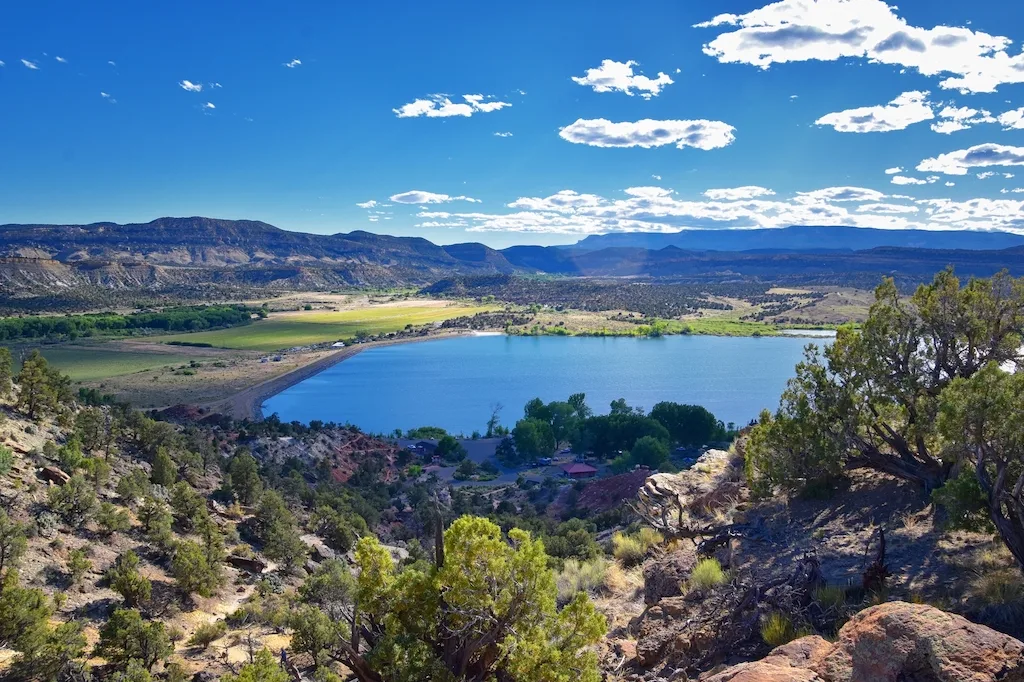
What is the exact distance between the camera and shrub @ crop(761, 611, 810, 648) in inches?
313

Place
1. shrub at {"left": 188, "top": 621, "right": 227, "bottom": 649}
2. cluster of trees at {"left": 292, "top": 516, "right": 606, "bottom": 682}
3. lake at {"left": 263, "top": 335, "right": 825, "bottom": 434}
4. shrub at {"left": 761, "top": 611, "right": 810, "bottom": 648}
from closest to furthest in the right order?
cluster of trees at {"left": 292, "top": 516, "right": 606, "bottom": 682} < shrub at {"left": 761, "top": 611, "right": 810, "bottom": 648} < shrub at {"left": 188, "top": 621, "right": 227, "bottom": 649} < lake at {"left": 263, "top": 335, "right": 825, "bottom": 434}

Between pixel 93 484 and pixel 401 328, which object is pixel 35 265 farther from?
pixel 93 484

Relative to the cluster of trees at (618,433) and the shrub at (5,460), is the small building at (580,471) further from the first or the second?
the shrub at (5,460)

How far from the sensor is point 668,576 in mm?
11383

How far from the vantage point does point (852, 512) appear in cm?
1213

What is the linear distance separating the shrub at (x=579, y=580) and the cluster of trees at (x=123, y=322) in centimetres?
11203

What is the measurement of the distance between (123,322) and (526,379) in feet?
253

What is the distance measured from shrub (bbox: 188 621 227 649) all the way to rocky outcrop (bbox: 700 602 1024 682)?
1071cm

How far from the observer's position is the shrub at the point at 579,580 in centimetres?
1261

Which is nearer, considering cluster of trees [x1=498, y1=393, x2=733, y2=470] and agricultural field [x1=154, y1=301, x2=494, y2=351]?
cluster of trees [x1=498, y1=393, x2=733, y2=470]

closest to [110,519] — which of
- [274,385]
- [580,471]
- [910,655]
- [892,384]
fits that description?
[910,655]

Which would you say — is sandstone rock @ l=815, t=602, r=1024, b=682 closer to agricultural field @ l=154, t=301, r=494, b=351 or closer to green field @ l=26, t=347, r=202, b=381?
green field @ l=26, t=347, r=202, b=381

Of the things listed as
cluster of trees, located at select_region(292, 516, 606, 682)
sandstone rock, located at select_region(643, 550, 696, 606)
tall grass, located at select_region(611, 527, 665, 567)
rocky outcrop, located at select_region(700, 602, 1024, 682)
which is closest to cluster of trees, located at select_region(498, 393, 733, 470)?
tall grass, located at select_region(611, 527, 665, 567)

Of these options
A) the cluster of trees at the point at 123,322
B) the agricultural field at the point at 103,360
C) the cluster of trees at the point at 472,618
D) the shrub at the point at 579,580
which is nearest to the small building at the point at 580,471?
the shrub at the point at 579,580
